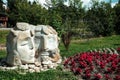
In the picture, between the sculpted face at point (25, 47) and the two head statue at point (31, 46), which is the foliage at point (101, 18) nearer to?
the two head statue at point (31, 46)

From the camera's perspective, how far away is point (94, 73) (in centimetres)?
1041

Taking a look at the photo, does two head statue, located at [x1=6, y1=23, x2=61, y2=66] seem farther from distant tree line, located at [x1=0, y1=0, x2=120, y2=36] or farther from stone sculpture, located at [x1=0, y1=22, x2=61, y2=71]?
distant tree line, located at [x1=0, y1=0, x2=120, y2=36]

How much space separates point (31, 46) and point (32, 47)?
2.1 inches

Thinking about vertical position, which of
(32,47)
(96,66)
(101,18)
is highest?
(32,47)

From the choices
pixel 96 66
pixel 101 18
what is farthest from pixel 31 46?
pixel 101 18

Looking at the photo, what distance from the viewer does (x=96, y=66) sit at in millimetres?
11000

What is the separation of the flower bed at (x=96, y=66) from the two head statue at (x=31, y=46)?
72 centimetres

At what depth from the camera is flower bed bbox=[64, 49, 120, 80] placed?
10.1 m

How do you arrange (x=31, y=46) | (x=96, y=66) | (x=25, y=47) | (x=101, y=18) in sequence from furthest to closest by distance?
(x=101, y=18) < (x=96, y=66) < (x=31, y=46) < (x=25, y=47)

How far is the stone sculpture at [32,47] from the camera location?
1049cm

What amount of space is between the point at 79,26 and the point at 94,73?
24.5 metres

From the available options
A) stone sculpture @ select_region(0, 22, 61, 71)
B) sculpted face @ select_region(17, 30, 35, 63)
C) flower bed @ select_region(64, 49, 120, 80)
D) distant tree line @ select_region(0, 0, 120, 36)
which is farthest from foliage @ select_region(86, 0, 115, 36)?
sculpted face @ select_region(17, 30, 35, 63)

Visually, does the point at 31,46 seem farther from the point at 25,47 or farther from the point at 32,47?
the point at 25,47

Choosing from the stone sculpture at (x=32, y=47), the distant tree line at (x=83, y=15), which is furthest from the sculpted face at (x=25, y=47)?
the distant tree line at (x=83, y=15)
